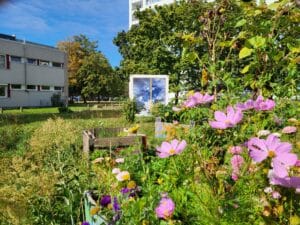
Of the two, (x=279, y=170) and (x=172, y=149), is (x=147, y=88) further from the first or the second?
(x=279, y=170)

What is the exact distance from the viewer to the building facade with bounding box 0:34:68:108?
120 feet

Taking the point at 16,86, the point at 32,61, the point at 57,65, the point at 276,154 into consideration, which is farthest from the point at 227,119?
the point at 57,65

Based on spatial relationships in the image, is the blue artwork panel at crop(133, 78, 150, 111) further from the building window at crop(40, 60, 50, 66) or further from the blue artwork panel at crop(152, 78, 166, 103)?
the building window at crop(40, 60, 50, 66)

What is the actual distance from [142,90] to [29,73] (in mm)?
23446

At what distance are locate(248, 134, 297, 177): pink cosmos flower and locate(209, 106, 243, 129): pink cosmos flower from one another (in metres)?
0.16

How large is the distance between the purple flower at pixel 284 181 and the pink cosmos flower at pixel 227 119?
0.77 feet

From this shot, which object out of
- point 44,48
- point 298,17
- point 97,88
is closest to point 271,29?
point 298,17

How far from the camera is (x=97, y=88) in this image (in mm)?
47781

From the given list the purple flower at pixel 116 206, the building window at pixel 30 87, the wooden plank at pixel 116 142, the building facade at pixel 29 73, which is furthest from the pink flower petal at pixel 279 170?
the building window at pixel 30 87

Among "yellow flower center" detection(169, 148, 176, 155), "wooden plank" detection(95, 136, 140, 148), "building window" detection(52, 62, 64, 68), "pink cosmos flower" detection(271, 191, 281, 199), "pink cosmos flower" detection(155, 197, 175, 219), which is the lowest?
"wooden plank" detection(95, 136, 140, 148)

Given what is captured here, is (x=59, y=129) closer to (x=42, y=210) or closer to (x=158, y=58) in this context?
(x=42, y=210)

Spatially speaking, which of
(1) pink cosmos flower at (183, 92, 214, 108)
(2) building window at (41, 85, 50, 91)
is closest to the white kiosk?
(1) pink cosmos flower at (183, 92, 214, 108)

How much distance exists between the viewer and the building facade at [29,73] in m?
36.7

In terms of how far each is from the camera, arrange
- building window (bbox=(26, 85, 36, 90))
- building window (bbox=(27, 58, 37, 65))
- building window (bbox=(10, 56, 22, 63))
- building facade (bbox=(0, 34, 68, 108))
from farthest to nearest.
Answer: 1. building window (bbox=(27, 58, 37, 65))
2. building window (bbox=(26, 85, 36, 90))
3. building window (bbox=(10, 56, 22, 63))
4. building facade (bbox=(0, 34, 68, 108))
